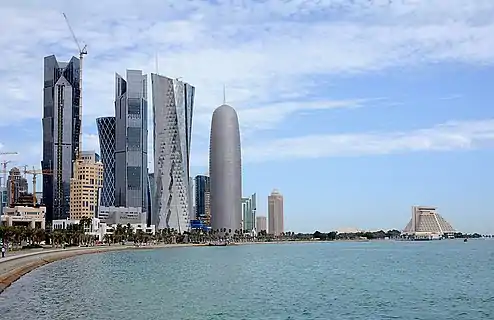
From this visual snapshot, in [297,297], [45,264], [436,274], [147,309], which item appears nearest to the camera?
[147,309]

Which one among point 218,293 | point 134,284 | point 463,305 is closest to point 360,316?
point 463,305

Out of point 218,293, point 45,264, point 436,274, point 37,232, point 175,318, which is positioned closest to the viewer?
point 175,318

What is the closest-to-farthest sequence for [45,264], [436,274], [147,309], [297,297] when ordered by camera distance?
[147,309], [297,297], [436,274], [45,264]

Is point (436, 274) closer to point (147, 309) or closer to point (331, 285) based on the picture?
point (331, 285)

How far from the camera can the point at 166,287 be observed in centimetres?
6138

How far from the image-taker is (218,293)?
56.2 m

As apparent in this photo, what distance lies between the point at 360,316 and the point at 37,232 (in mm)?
134822

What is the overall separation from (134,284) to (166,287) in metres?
4.49

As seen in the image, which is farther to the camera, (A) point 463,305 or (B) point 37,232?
(B) point 37,232

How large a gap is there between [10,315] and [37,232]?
422 ft

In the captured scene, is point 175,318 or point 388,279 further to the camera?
point 388,279

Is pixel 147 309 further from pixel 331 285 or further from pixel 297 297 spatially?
pixel 331 285

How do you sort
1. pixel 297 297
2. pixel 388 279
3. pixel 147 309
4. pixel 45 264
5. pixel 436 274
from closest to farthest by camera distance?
pixel 147 309, pixel 297 297, pixel 388 279, pixel 436 274, pixel 45 264

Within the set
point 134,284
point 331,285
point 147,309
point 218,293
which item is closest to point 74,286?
point 134,284
